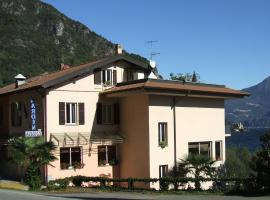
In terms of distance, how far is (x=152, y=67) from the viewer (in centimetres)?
3922

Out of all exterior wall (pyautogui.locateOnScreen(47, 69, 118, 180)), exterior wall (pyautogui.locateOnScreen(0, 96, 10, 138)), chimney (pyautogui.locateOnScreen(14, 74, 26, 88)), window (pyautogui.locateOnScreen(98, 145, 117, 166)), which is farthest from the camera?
chimney (pyautogui.locateOnScreen(14, 74, 26, 88))

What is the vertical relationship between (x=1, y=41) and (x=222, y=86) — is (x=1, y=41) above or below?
above

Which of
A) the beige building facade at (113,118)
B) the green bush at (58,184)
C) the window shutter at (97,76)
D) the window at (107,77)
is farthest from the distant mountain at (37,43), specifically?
the green bush at (58,184)

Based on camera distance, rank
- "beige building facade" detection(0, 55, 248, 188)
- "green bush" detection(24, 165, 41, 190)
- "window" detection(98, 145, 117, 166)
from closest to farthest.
Answer: "green bush" detection(24, 165, 41, 190), "beige building facade" detection(0, 55, 248, 188), "window" detection(98, 145, 117, 166)

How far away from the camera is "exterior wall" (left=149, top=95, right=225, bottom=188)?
33531 mm

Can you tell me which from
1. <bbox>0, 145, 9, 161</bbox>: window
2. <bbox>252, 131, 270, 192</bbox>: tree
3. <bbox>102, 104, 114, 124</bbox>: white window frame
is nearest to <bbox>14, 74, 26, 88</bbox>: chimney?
<bbox>0, 145, 9, 161</bbox>: window

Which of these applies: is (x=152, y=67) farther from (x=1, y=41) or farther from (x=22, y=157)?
(x=1, y=41)

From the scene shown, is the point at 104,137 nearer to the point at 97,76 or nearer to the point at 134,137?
the point at 134,137

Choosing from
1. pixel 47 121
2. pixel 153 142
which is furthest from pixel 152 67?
pixel 47 121

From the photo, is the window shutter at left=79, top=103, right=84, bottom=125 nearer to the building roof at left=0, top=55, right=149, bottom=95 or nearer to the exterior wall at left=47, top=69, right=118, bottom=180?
the exterior wall at left=47, top=69, right=118, bottom=180

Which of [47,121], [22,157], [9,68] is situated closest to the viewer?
[22,157]

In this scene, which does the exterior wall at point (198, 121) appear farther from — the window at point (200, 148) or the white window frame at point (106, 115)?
the white window frame at point (106, 115)

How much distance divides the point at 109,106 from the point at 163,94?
4.58 metres

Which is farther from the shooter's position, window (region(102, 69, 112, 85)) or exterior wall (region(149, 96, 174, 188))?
window (region(102, 69, 112, 85))
